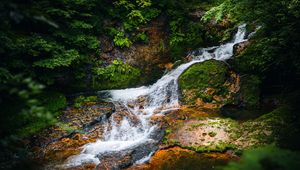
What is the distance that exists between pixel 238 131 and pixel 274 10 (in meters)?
3.43

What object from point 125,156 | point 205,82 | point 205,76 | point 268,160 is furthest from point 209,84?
point 268,160

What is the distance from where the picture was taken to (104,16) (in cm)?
1421

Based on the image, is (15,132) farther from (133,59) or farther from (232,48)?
(232,48)

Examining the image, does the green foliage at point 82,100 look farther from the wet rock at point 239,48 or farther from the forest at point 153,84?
the wet rock at point 239,48

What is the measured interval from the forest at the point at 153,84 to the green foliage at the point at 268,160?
0.04ft

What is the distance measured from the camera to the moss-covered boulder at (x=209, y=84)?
10.7 m

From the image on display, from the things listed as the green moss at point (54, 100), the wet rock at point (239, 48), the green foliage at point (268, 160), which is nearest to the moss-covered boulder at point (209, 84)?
the wet rock at point (239, 48)

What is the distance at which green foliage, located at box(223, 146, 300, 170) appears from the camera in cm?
233

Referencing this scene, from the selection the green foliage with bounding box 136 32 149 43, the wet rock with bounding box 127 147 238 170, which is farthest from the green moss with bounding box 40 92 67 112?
the green foliage with bounding box 136 32 149 43

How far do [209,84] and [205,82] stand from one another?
0.20 metres

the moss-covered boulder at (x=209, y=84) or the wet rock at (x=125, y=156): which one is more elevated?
the moss-covered boulder at (x=209, y=84)

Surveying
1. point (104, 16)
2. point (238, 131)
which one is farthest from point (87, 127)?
point (104, 16)

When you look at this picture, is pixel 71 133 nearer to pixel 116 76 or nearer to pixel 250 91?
pixel 116 76

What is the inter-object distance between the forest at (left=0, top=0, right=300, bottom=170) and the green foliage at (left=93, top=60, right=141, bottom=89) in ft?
0.15
